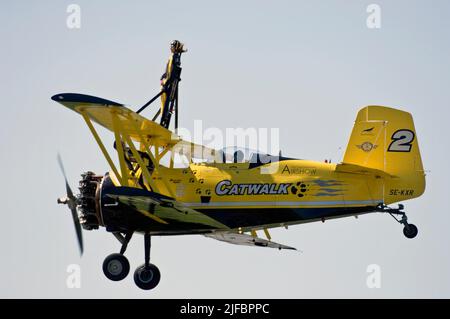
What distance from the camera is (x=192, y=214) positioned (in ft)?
84.0

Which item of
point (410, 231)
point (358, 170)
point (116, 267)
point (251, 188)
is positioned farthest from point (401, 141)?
point (116, 267)

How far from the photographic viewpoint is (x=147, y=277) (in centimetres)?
2595

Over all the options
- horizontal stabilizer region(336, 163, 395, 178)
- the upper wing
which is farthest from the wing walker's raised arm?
horizontal stabilizer region(336, 163, 395, 178)

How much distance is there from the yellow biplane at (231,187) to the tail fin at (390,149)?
2cm

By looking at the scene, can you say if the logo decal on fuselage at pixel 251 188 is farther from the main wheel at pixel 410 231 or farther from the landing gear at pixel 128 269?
the main wheel at pixel 410 231

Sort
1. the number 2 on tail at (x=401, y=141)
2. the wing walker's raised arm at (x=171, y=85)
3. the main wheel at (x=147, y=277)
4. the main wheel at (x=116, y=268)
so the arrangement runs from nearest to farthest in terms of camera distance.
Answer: the number 2 on tail at (x=401, y=141)
the main wheel at (x=116, y=268)
the main wheel at (x=147, y=277)
the wing walker's raised arm at (x=171, y=85)

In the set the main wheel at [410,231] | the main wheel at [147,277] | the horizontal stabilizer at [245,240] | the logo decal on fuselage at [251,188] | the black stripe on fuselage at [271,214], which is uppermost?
the logo decal on fuselage at [251,188]

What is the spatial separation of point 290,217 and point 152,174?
352 centimetres

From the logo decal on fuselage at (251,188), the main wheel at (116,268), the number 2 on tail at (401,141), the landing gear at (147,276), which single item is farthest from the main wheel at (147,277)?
the number 2 on tail at (401,141)

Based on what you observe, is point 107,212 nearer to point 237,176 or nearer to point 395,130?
point 237,176

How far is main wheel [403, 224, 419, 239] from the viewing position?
2462 centimetres

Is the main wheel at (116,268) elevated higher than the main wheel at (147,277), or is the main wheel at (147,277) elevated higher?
the main wheel at (116,268)

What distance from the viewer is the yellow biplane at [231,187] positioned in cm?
2517

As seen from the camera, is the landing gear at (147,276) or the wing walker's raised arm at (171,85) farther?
the wing walker's raised arm at (171,85)
